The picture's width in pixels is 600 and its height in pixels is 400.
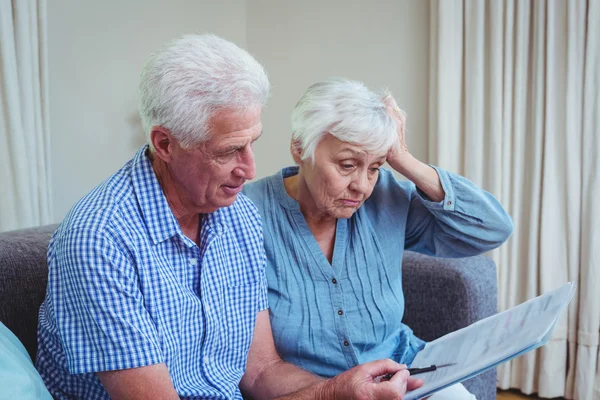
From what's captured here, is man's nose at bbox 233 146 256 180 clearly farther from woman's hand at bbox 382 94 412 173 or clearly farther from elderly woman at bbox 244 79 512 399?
woman's hand at bbox 382 94 412 173

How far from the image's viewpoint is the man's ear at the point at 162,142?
123cm

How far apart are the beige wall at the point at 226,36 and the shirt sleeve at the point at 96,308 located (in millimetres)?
1563

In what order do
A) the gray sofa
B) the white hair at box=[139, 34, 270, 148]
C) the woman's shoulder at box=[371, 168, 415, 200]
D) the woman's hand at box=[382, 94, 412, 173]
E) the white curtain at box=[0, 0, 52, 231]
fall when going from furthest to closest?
1. the white curtain at box=[0, 0, 52, 231]
2. the gray sofa
3. the woman's shoulder at box=[371, 168, 415, 200]
4. the woman's hand at box=[382, 94, 412, 173]
5. the white hair at box=[139, 34, 270, 148]

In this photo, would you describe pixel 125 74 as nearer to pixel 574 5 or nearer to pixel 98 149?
pixel 98 149

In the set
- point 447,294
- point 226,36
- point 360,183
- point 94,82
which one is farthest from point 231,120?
point 226,36

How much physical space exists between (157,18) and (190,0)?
0.24m

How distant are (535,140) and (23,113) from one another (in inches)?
75.9

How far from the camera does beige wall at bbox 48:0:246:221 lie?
2.57 metres

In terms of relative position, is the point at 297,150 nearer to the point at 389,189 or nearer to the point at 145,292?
the point at 389,189

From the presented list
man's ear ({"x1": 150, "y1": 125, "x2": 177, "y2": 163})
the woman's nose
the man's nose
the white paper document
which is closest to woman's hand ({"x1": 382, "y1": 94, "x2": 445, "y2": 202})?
the woman's nose

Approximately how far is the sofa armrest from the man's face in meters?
0.89

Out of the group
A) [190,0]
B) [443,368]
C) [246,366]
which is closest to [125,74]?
[190,0]

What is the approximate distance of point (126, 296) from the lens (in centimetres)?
116

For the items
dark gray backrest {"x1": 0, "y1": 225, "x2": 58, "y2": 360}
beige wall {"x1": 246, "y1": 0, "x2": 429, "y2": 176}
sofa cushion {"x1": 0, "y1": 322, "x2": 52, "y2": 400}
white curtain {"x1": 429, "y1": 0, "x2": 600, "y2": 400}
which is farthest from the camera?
beige wall {"x1": 246, "y1": 0, "x2": 429, "y2": 176}
